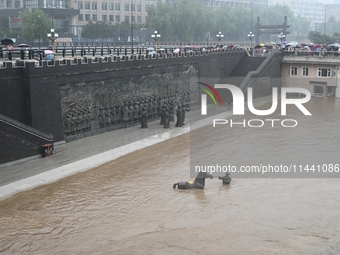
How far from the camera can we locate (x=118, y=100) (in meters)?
33.9

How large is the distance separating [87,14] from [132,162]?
57867mm

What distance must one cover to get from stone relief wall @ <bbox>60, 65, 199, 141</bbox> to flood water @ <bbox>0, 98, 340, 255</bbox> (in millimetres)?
6581

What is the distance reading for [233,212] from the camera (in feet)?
61.9

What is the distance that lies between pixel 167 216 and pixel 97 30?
56.0 meters

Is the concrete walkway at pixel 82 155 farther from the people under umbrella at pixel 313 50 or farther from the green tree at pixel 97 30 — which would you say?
the green tree at pixel 97 30

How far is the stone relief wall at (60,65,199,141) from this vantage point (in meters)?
30.1

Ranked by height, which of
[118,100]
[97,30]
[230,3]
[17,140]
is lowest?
[17,140]

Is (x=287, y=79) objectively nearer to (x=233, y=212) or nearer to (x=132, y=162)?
(x=132, y=162)

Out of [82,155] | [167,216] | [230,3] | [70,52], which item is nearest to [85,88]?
[82,155]

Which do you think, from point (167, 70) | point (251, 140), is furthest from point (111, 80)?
point (251, 140)

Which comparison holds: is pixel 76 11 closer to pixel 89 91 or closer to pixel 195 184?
pixel 89 91

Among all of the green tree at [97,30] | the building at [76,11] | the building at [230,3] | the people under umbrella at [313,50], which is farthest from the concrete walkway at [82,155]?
the building at [230,3]

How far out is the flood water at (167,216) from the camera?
16.2 meters

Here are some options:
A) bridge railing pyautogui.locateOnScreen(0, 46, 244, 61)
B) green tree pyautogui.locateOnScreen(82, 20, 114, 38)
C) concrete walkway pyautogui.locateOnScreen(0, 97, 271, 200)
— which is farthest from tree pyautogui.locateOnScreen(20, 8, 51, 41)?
concrete walkway pyautogui.locateOnScreen(0, 97, 271, 200)
